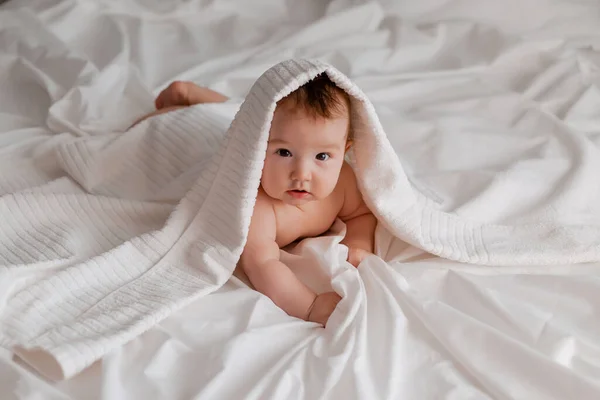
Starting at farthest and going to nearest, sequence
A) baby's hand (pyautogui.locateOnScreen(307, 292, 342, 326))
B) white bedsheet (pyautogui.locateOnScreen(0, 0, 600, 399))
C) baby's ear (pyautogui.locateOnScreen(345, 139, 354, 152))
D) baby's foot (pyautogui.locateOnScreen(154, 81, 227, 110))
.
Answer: baby's foot (pyautogui.locateOnScreen(154, 81, 227, 110)) < baby's ear (pyautogui.locateOnScreen(345, 139, 354, 152)) < baby's hand (pyautogui.locateOnScreen(307, 292, 342, 326)) < white bedsheet (pyautogui.locateOnScreen(0, 0, 600, 399))

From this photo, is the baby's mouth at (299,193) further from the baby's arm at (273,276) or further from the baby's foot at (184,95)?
the baby's foot at (184,95)

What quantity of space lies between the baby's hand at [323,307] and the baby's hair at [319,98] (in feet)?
0.79

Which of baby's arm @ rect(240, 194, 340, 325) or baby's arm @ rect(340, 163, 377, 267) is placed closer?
baby's arm @ rect(240, 194, 340, 325)

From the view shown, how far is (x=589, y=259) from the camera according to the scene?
1118mm

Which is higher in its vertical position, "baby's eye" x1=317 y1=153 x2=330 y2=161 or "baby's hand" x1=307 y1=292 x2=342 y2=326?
"baby's eye" x1=317 y1=153 x2=330 y2=161

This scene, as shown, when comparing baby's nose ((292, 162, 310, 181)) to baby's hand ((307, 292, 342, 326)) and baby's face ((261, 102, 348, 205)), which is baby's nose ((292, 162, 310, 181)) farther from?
baby's hand ((307, 292, 342, 326))

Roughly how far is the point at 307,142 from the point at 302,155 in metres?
0.02

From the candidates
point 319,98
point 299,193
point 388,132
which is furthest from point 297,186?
point 388,132

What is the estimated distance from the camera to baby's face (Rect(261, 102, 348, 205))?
1065mm

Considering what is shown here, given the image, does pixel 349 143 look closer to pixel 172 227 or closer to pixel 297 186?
pixel 297 186

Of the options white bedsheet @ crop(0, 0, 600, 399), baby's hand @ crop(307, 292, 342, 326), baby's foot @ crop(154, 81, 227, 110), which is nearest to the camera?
white bedsheet @ crop(0, 0, 600, 399)

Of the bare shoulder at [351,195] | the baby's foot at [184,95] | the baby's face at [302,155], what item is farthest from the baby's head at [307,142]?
the baby's foot at [184,95]

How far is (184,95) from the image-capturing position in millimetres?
1450

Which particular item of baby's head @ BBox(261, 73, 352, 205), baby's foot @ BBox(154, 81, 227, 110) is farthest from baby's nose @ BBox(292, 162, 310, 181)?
baby's foot @ BBox(154, 81, 227, 110)
